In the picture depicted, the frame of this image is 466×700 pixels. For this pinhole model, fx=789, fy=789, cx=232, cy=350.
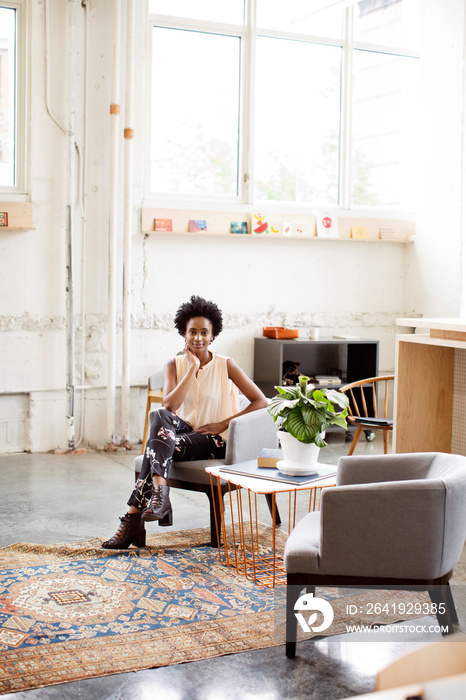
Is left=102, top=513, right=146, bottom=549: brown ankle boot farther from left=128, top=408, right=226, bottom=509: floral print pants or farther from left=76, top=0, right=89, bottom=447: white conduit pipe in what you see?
left=76, top=0, right=89, bottom=447: white conduit pipe

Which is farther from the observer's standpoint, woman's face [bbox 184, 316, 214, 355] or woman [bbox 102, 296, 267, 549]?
woman's face [bbox 184, 316, 214, 355]

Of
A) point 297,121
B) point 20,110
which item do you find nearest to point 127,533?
point 20,110

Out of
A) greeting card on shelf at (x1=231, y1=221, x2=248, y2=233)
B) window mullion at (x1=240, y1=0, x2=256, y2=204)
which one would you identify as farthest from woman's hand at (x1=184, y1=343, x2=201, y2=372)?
window mullion at (x1=240, y1=0, x2=256, y2=204)

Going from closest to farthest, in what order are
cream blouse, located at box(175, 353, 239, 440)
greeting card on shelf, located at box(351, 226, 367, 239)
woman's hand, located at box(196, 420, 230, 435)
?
woman's hand, located at box(196, 420, 230, 435) → cream blouse, located at box(175, 353, 239, 440) → greeting card on shelf, located at box(351, 226, 367, 239)

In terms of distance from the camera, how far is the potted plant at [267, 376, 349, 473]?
3404 mm

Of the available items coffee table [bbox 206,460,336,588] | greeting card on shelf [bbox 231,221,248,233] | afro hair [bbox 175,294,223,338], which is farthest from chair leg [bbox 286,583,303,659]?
greeting card on shelf [bbox 231,221,248,233]

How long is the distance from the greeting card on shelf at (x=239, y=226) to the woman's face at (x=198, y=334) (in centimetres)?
239

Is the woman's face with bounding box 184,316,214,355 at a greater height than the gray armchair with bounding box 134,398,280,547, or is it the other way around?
the woman's face with bounding box 184,316,214,355

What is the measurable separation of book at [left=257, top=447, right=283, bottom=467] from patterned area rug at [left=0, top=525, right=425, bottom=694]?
51 cm

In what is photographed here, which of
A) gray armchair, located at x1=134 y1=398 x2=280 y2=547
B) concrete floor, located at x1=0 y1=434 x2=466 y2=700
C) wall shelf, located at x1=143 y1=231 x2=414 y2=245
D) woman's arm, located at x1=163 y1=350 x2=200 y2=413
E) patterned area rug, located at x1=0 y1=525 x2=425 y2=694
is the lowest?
concrete floor, located at x1=0 y1=434 x2=466 y2=700

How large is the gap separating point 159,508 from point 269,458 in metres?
0.58

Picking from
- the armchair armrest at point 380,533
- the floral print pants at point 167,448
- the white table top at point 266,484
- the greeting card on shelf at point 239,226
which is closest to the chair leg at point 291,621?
the armchair armrest at point 380,533

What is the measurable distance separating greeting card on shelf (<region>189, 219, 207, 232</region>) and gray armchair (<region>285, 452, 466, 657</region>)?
13.8 ft
